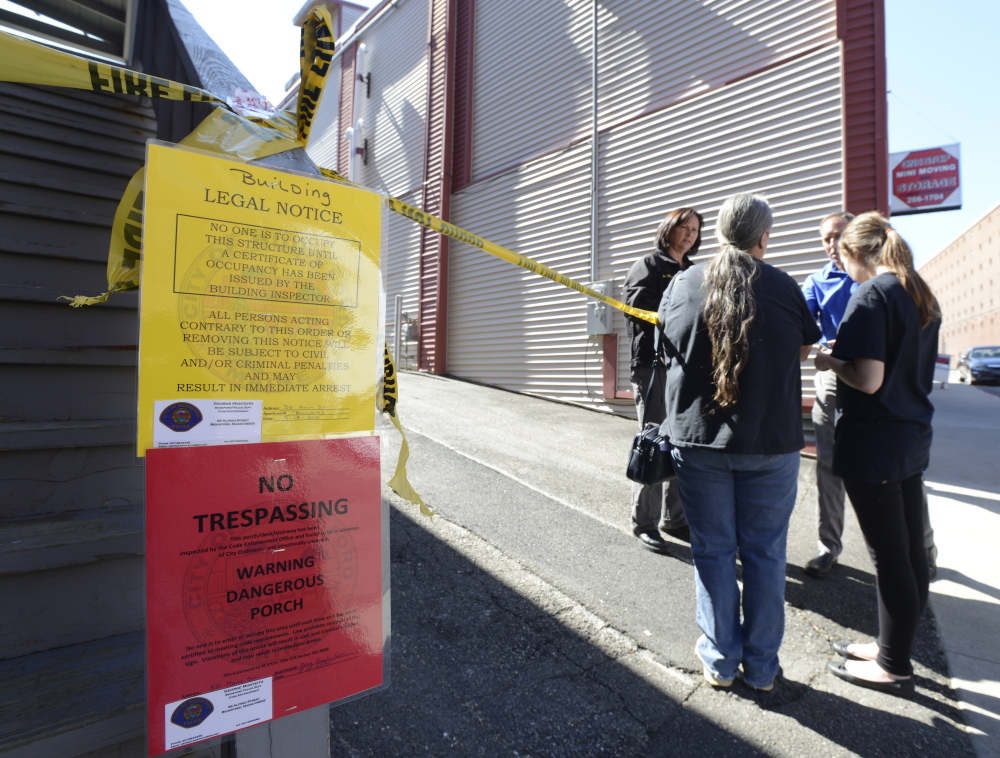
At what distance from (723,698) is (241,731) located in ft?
5.67

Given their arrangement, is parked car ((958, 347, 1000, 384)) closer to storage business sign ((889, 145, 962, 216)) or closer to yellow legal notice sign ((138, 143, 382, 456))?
storage business sign ((889, 145, 962, 216))

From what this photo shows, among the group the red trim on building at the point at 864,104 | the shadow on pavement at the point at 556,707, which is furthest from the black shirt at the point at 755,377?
the red trim on building at the point at 864,104

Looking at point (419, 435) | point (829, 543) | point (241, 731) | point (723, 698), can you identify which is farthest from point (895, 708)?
point (419, 435)

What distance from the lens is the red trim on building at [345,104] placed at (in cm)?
1339

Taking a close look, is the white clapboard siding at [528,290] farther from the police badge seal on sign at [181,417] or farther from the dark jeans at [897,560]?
the police badge seal on sign at [181,417]

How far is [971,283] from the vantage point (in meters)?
53.9

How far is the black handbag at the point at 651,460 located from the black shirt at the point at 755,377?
5.9 inches

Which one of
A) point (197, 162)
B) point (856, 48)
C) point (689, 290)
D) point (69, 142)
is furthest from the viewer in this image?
point (856, 48)

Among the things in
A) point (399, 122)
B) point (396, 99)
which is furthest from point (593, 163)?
point (396, 99)

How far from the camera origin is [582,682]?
6.54ft

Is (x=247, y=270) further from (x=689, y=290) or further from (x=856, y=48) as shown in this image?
(x=856, y=48)

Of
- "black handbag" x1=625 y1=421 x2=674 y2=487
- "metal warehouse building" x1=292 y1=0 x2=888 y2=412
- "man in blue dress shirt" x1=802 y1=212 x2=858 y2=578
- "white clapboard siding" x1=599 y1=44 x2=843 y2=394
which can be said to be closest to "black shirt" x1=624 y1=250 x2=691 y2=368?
"man in blue dress shirt" x1=802 y1=212 x2=858 y2=578

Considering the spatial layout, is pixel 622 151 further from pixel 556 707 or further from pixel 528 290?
pixel 556 707

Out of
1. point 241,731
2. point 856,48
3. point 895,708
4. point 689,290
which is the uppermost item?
point 856,48
